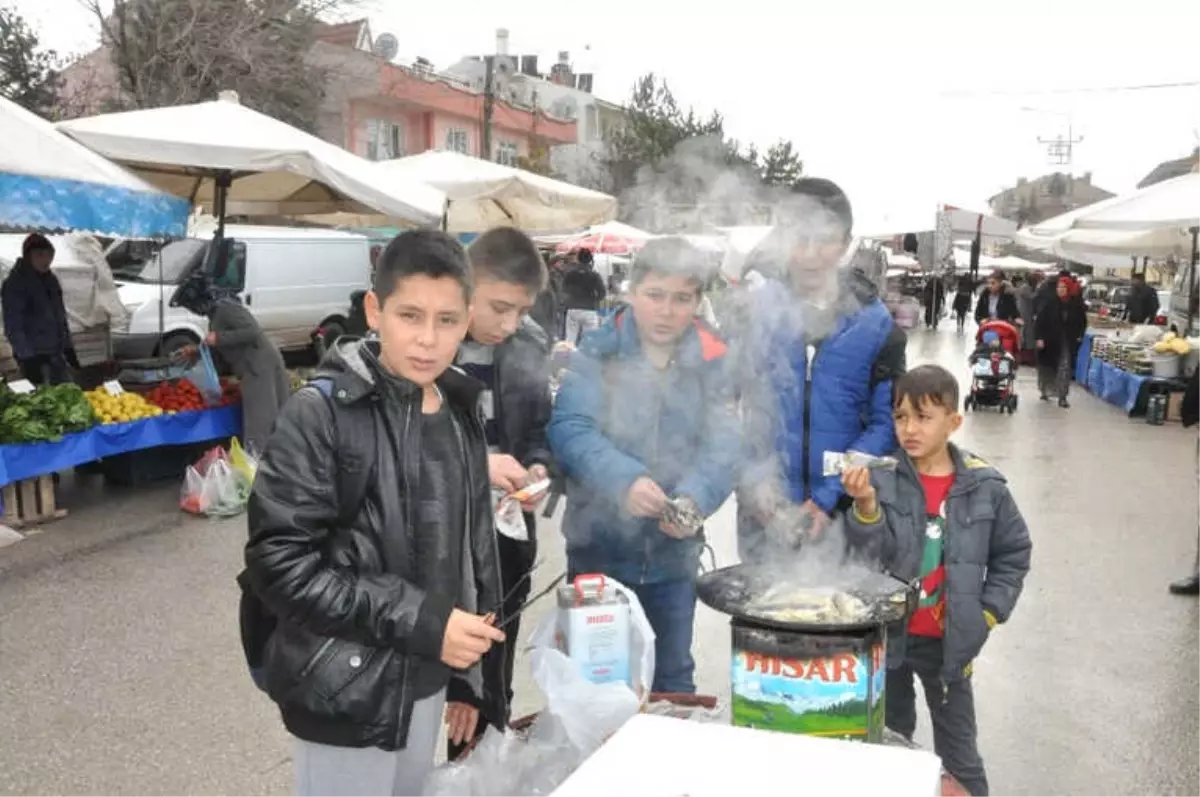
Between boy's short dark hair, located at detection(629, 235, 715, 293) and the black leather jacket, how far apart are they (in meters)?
1.10

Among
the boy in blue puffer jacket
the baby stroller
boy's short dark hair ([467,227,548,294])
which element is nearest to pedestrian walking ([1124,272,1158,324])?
the baby stroller

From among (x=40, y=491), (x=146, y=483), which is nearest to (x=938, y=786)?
(x=40, y=491)

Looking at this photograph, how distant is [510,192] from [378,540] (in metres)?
8.15

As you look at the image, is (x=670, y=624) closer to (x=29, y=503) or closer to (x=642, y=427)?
(x=642, y=427)

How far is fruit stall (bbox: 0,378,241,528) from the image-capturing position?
262 inches

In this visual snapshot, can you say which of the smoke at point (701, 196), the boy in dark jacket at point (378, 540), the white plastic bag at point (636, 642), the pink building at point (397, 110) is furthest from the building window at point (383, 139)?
the boy in dark jacket at point (378, 540)

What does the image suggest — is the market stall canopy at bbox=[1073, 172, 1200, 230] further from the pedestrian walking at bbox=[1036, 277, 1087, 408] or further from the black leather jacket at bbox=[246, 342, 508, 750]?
the black leather jacket at bbox=[246, 342, 508, 750]

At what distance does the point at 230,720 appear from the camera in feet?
13.2

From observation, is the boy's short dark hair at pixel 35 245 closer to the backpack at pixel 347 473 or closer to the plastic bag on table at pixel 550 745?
the backpack at pixel 347 473

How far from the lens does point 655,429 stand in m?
2.98

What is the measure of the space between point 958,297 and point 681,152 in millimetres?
29049

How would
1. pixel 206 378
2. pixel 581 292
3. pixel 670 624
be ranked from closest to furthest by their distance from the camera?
1. pixel 670 624
2. pixel 206 378
3. pixel 581 292

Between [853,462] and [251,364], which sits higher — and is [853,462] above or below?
above

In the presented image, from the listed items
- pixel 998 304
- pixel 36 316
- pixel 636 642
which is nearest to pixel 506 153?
pixel 998 304
